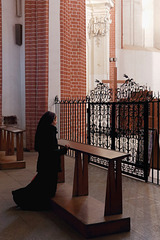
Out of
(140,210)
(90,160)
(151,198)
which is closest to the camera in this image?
(140,210)

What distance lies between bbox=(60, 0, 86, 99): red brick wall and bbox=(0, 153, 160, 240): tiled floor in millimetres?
4443

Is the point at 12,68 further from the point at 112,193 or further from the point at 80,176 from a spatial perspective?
the point at 112,193

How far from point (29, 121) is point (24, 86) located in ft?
3.67

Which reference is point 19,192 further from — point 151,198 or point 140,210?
point 151,198

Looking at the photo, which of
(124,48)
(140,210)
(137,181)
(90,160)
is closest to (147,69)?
(124,48)

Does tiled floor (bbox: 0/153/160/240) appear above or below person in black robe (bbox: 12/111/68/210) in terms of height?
below

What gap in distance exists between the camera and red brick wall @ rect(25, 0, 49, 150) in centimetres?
988

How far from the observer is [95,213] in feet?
13.8

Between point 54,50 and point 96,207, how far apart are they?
258 inches

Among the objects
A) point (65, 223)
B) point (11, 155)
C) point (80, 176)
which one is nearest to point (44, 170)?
point (80, 176)

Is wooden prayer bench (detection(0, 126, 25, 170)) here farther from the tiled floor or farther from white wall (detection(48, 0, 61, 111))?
white wall (detection(48, 0, 61, 111))

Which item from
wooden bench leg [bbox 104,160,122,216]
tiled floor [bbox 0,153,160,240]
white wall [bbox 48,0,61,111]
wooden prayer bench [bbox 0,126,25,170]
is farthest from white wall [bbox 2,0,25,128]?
wooden bench leg [bbox 104,160,122,216]

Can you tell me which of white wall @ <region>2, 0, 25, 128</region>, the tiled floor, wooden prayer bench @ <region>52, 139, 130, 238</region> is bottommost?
the tiled floor

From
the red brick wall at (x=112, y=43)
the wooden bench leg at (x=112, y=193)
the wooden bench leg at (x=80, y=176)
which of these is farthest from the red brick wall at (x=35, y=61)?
the red brick wall at (x=112, y=43)
